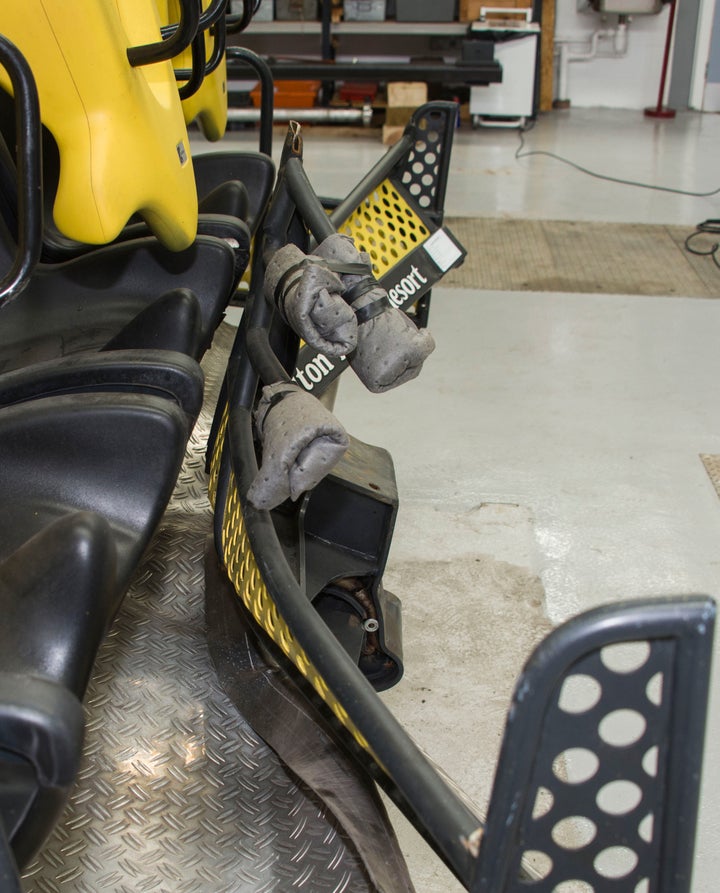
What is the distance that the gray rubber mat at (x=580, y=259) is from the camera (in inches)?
127

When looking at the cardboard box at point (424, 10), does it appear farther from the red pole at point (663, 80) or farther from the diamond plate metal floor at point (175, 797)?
the diamond plate metal floor at point (175, 797)

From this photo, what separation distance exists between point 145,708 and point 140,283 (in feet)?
2.05

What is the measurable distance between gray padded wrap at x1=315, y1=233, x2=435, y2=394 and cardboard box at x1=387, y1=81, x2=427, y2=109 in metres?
4.50

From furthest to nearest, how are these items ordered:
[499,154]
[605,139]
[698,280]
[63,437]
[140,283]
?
[605,139] < [499,154] < [698,280] < [140,283] < [63,437]

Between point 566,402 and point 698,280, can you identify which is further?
point 698,280

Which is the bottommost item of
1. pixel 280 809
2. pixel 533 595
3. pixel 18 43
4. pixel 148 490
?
pixel 533 595

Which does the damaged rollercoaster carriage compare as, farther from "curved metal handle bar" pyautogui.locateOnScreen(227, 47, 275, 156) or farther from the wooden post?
the wooden post

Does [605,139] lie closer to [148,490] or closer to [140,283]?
[140,283]

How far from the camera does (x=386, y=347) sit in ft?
3.38

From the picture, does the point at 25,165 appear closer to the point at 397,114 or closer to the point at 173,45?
the point at 173,45

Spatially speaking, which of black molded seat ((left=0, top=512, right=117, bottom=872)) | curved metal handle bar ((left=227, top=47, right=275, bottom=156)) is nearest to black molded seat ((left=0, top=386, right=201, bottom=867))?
black molded seat ((left=0, top=512, right=117, bottom=872))

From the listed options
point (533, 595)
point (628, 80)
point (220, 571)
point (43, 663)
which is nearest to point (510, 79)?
point (628, 80)

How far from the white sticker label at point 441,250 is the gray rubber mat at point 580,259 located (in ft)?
4.88

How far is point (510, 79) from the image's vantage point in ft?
18.4
